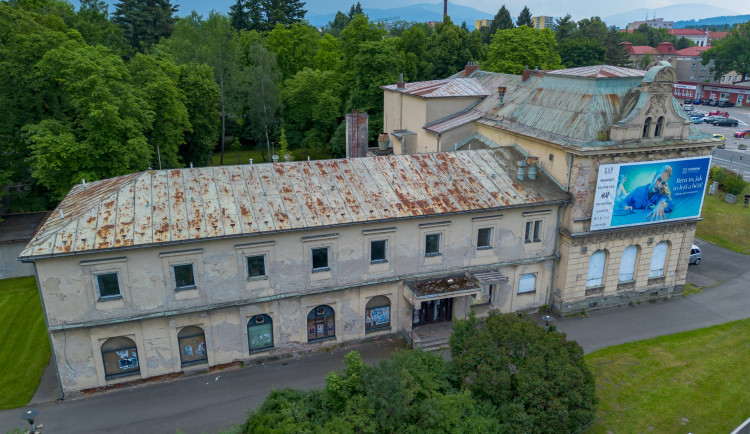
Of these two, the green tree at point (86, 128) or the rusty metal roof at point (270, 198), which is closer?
the rusty metal roof at point (270, 198)

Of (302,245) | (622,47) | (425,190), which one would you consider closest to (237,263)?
(302,245)

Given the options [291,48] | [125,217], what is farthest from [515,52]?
Result: [125,217]

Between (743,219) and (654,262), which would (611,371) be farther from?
(743,219)

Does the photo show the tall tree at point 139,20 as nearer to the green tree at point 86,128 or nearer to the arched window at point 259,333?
the green tree at point 86,128

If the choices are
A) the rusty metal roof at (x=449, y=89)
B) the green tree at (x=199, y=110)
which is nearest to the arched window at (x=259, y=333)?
the rusty metal roof at (x=449, y=89)

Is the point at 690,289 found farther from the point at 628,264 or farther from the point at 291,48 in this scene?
the point at 291,48

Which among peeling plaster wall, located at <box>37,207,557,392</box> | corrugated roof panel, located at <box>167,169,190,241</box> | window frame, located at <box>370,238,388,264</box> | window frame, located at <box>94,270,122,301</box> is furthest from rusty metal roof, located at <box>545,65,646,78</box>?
window frame, located at <box>94,270,122,301</box>
